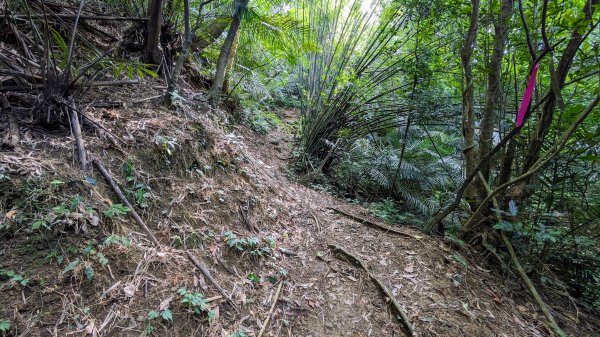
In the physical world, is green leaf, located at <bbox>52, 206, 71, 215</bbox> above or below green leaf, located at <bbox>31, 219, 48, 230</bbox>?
above

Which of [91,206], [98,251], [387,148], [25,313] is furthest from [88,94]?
[387,148]

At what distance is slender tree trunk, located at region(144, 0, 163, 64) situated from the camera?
2912 millimetres

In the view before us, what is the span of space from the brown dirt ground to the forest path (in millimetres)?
11

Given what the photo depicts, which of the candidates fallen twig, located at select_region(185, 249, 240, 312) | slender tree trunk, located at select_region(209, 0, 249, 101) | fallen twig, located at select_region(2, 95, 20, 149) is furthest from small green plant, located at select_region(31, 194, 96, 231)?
slender tree trunk, located at select_region(209, 0, 249, 101)

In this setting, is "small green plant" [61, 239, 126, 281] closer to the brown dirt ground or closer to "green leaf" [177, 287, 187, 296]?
the brown dirt ground

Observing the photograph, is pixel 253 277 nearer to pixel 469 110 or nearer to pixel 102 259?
pixel 102 259

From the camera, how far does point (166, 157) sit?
88.8 inches

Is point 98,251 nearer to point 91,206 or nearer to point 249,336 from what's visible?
point 91,206

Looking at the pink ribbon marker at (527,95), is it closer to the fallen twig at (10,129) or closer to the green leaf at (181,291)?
the green leaf at (181,291)

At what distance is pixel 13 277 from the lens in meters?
1.30

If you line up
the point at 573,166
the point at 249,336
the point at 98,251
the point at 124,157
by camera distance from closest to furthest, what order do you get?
1. the point at 98,251
2. the point at 249,336
3. the point at 124,157
4. the point at 573,166

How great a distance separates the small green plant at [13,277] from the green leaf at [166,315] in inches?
23.4

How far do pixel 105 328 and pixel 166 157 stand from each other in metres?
1.22

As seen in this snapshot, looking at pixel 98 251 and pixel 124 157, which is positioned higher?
pixel 124 157
